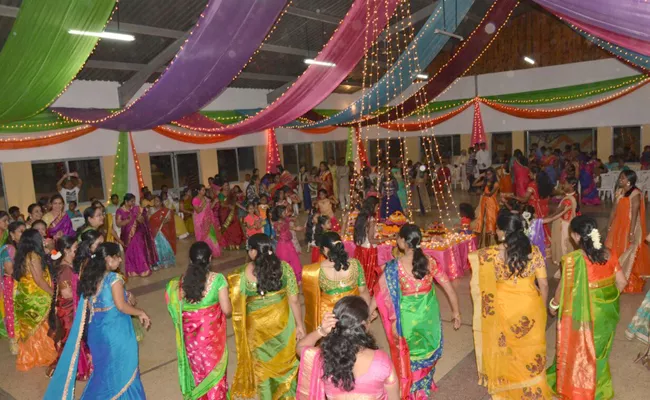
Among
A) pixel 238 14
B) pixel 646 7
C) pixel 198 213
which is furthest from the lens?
pixel 198 213

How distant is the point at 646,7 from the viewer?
350 centimetres

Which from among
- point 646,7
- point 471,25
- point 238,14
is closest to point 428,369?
point 646,7

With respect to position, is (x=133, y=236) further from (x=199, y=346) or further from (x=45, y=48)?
(x=199, y=346)

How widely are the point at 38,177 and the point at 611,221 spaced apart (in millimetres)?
10219

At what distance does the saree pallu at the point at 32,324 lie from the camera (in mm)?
Result: 4066

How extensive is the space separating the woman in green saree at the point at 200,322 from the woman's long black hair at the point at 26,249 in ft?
5.31

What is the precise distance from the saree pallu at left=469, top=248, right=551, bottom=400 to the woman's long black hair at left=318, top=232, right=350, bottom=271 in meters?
0.78

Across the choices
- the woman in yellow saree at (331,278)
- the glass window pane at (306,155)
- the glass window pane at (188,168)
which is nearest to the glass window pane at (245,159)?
the glass window pane at (188,168)

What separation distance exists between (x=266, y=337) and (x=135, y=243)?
4426 mm

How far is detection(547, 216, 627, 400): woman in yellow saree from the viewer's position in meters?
2.79

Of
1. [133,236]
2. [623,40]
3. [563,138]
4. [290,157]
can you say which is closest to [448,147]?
[563,138]

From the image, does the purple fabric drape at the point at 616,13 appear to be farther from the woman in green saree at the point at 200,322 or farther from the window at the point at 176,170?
the window at the point at 176,170

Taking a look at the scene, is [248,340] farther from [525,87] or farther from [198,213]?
[525,87]

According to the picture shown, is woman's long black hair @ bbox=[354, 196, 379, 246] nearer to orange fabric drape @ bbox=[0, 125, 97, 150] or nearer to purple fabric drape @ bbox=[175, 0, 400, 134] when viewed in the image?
purple fabric drape @ bbox=[175, 0, 400, 134]
